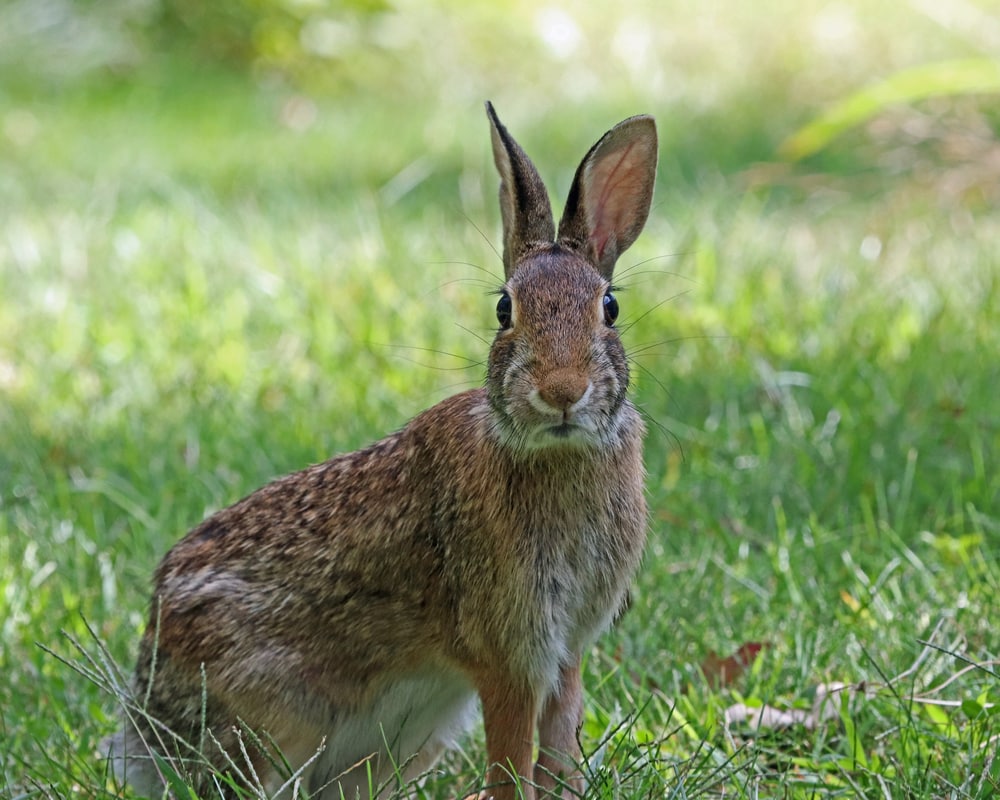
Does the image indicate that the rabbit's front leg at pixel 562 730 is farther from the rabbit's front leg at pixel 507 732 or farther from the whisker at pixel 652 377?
the whisker at pixel 652 377

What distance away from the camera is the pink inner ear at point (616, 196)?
3.29 meters

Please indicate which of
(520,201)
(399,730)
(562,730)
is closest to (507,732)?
(562,730)

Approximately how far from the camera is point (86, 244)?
7.29 m

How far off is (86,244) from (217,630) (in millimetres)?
4430

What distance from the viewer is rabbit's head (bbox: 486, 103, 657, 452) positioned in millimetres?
2830

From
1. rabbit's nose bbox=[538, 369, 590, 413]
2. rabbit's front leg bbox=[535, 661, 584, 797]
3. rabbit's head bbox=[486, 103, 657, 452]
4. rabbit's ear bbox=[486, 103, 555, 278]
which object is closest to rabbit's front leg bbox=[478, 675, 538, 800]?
rabbit's front leg bbox=[535, 661, 584, 797]

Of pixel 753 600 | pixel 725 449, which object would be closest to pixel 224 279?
pixel 725 449

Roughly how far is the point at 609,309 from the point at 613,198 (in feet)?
1.18

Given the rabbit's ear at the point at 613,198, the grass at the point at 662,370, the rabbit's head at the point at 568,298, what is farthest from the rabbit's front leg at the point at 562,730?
the rabbit's ear at the point at 613,198

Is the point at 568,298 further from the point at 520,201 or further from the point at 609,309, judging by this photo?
the point at 520,201

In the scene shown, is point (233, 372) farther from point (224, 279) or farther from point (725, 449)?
point (725, 449)

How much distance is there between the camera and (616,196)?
333 cm

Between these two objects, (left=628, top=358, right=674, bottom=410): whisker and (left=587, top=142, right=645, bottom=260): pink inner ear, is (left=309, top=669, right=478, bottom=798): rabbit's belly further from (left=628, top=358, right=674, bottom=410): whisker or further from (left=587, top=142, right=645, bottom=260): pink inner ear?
(left=587, top=142, right=645, bottom=260): pink inner ear

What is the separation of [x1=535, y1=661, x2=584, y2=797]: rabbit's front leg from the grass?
0.11 metres
